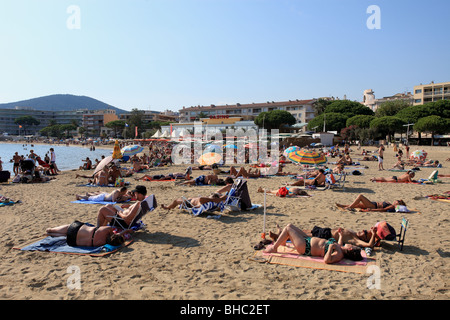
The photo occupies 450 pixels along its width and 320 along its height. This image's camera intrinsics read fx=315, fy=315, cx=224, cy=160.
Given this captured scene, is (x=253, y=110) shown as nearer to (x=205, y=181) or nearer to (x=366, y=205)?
(x=205, y=181)

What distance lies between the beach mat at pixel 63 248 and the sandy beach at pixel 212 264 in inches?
4.7

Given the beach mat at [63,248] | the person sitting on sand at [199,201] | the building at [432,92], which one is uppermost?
the building at [432,92]

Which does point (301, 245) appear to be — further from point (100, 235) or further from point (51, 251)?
point (51, 251)

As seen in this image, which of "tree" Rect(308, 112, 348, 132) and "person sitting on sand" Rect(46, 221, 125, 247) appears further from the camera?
"tree" Rect(308, 112, 348, 132)

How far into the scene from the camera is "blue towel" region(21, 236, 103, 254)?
4.87m

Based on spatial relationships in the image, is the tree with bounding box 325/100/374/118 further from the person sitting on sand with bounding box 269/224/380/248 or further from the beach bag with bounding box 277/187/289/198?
the person sitting on sand with bounding box 269/224/380/248

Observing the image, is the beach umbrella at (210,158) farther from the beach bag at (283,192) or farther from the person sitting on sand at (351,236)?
the person sitting on sand at (351,236)

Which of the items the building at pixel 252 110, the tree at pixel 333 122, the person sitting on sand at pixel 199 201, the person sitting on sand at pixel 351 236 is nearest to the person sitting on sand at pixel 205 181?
the person sitting on sand at pixel 199 201

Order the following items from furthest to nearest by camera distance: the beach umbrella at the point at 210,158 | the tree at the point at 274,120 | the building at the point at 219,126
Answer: the tree at the point at 274,120, the building at the point at 219,126, the beach umbrella at the point at 210,158

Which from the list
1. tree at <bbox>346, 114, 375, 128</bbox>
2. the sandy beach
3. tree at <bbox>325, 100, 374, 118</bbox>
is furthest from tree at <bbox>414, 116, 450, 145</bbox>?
the sandy beach

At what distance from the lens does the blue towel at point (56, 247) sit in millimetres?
4867

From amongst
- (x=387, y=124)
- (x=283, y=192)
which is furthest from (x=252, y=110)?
(x=283, y=192)
